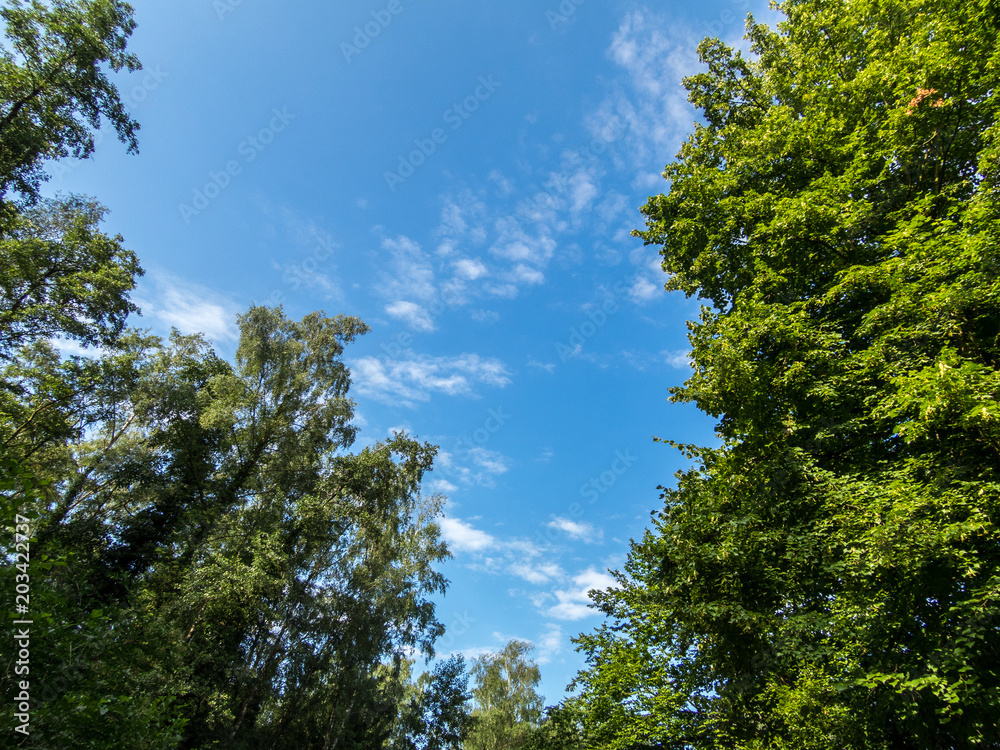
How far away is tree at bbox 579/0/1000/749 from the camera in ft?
19.7

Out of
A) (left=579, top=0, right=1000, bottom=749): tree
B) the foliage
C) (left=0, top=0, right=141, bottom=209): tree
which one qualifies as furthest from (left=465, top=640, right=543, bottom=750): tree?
(left=0, top=0, right=141, bottom=209): tree

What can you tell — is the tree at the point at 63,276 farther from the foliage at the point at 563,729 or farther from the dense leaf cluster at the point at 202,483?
the foliage at the point at 563,729

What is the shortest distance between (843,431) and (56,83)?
2512 centimetres

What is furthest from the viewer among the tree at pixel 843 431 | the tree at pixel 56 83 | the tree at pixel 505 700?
the tree at pixel 505 700

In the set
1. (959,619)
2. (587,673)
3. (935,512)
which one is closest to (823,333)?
(935,512)

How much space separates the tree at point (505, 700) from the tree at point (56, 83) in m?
40.3

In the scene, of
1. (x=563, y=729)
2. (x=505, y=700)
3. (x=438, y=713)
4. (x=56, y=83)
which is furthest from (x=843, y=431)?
(x=505, y=700)

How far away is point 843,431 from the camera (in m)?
8.00

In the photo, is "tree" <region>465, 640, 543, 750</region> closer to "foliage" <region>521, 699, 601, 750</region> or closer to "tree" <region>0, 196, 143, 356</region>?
"foliage" <region>521, 699, 601, 750</region>

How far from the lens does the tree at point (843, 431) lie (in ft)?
19.7

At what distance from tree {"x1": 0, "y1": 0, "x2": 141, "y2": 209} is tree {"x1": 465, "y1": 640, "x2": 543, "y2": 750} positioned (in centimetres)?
4029

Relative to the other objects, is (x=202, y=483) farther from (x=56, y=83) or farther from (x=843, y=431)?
(x=843, y=431)

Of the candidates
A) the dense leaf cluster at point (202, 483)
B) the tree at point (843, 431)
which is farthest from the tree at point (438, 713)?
the tree at point (843, 431)

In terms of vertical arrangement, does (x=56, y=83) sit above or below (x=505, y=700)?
above
